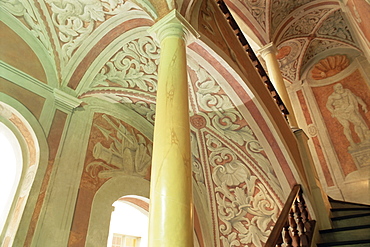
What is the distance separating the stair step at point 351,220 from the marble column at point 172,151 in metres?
3.77

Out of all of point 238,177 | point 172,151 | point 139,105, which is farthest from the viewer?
point 238,177

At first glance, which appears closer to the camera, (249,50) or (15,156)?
(15,156)

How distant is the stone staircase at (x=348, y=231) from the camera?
389 centimetres

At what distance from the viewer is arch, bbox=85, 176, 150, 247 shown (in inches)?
166

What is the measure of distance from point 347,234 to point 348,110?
238 inches

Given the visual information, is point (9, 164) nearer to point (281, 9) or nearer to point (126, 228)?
point (126, 228)

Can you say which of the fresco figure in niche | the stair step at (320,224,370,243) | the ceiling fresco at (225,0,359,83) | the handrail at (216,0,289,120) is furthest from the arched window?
the fresco figure in niche

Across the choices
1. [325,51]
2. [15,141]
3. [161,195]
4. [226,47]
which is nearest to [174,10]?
[226,47]

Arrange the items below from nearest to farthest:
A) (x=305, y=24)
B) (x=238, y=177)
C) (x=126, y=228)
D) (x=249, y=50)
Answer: (x=249, y=50) < (x=238, y=177) < (x=126, y=228) < (x=305, y=24)

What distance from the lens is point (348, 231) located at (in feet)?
14.1

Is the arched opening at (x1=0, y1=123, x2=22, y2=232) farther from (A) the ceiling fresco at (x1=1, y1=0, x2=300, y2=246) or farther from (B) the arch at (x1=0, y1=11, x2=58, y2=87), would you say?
(B) the arch at (x1=0, y1=11, x2=58, y2=87)

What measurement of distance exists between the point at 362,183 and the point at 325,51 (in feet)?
16.1

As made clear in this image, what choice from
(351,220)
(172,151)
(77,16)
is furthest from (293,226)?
(77,16)

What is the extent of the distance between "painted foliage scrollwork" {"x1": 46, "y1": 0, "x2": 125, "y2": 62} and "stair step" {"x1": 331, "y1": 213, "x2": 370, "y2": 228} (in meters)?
4.90
